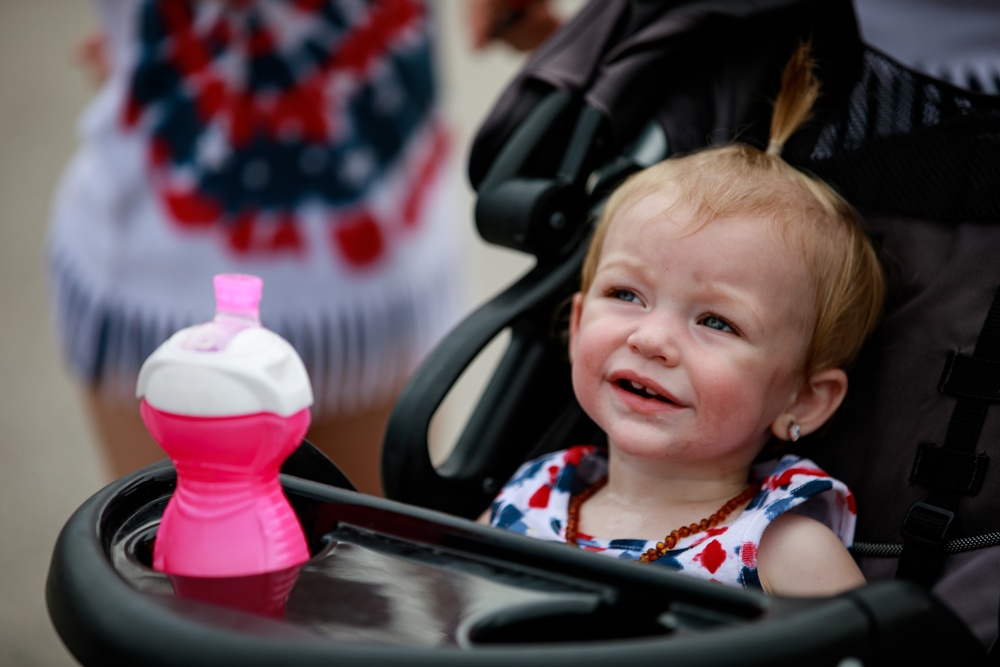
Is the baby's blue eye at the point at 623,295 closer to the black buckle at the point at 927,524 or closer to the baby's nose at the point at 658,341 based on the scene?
the baby's nose at the point at 658,341

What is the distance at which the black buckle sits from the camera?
1273mm

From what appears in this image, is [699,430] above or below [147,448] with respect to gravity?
above

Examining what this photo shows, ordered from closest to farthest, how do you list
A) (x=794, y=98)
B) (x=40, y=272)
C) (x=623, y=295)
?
(x=623, y=295) < (x=794, y=98) < (x=40, y=272)

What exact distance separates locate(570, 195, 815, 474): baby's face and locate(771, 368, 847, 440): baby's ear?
3 cm

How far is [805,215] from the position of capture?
4.49ft

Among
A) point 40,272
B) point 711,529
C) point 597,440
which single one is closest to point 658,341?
point 711,529

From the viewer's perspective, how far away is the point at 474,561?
102 centimetres

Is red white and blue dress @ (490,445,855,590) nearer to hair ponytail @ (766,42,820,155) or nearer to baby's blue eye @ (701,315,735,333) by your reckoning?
baby's blue eye @ (701,315,735,333)

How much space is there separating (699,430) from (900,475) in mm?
245

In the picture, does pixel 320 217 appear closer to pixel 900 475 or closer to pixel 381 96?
pixel 381 96

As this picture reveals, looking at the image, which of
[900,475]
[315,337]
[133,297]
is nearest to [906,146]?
[900,475]

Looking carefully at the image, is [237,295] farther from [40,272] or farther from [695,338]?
[40,272]

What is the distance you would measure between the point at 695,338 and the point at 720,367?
4 cm

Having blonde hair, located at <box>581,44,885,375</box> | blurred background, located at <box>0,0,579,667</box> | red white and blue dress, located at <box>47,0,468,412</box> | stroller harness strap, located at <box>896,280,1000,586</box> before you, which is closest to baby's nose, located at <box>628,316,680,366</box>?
blonde hair, located at <box>581,44,885,375</box>
